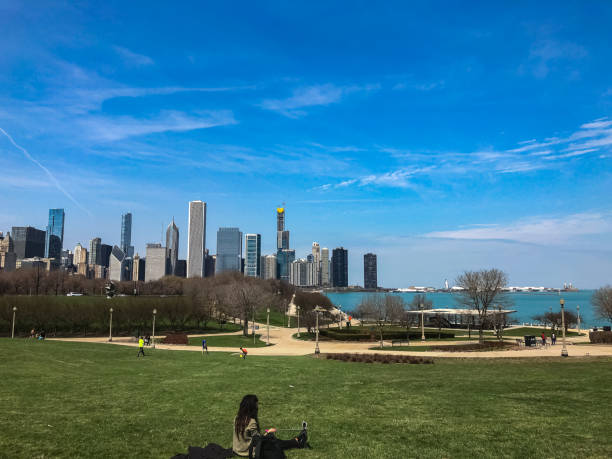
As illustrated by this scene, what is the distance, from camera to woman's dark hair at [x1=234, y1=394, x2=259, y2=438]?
961 centimetres

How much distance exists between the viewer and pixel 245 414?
970 cm

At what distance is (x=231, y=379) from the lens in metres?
21.1

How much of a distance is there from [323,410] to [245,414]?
5.39 metres

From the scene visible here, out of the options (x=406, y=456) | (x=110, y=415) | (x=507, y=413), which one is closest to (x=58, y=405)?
(x=110, y=415)

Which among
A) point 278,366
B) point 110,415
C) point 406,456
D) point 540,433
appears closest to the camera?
point 406,456

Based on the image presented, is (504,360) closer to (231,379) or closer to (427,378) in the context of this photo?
(427,378)

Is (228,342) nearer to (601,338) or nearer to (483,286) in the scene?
(483,286)

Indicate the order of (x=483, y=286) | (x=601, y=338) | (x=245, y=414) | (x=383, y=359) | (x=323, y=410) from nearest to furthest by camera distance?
1. (x=245, y=414)
2. (x=323, y=410)
3. (x=383, y=359)
4. (x=601, y=338)
5. (x=483, y=286)

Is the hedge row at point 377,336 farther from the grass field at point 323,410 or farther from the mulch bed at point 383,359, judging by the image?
the grass field at point 323,410

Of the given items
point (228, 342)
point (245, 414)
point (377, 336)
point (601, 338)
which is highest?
point (245, 414)

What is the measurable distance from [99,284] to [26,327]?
131 metres

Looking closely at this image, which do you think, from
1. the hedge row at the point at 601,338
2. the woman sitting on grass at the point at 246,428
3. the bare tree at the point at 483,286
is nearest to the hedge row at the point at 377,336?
the bare tree at the point at 483,286

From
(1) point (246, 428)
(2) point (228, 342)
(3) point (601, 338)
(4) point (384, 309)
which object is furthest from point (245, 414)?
(4) point (384, 309)

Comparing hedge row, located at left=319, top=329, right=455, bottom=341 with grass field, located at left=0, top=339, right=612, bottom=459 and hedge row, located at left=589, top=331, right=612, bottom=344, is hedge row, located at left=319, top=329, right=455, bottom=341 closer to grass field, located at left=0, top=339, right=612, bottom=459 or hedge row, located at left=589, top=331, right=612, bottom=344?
hedge row, located at left=589, top=331, right=612, bottom=344
